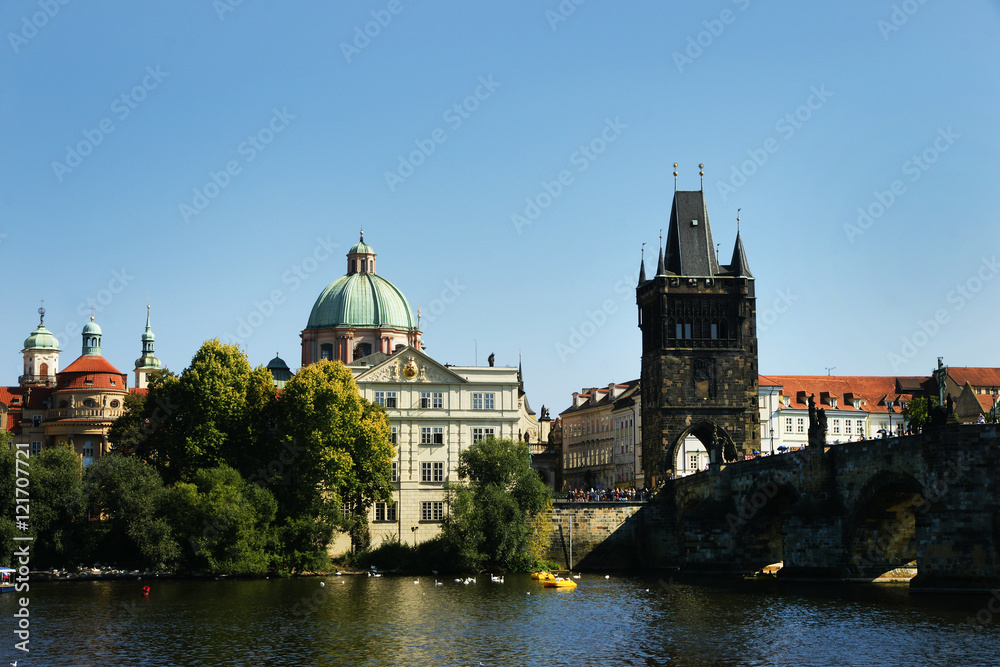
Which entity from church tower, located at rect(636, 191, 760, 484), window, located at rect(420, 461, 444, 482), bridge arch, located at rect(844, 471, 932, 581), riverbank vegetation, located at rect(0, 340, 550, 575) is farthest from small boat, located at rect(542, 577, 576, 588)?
church tower, located at rect(636, 191, 760, 484)

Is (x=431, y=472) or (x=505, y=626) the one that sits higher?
(x=431, y=472)

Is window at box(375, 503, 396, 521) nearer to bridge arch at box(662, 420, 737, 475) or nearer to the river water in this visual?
bridge arch at box(662, 420, 737, 475)

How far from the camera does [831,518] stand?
6525 centimetres

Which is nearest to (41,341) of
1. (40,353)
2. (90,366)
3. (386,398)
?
(40,353)

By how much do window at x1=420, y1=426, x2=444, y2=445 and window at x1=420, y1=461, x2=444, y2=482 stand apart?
4.98 ft

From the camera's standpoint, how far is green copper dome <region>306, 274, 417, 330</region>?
11556 centimetres

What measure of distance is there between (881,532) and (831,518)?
2627 millimetres

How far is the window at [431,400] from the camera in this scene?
94938 millimetres

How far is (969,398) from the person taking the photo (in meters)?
117

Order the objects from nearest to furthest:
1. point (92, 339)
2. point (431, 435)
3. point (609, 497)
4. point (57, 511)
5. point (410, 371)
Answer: point (57, 511)
point (431, 435)
point (410, 371)
point (609, 497)
point (92, 339)

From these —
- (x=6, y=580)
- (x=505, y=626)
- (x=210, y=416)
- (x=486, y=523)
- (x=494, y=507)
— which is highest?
(x=210, y=416)

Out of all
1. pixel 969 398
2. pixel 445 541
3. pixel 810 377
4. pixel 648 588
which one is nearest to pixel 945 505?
pixel 648 588

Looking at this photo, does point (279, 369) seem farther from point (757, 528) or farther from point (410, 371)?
point (757, 528)

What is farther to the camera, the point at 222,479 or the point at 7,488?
the point at 222,479
